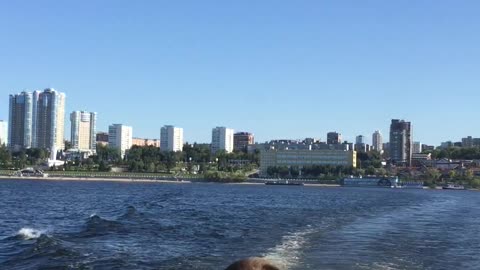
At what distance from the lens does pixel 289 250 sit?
28.0 metres

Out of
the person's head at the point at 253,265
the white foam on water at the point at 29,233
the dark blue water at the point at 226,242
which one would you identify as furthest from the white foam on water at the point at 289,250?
the person's head at the point at 253,265

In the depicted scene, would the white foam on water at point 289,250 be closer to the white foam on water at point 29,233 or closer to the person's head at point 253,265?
the white foam on water at point 29,233

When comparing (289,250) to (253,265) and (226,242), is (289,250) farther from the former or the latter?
(253,265)

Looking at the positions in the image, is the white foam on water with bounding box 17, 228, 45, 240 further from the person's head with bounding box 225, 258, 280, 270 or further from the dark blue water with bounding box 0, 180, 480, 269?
the person's head with bounding box 225, 258, 280, 270

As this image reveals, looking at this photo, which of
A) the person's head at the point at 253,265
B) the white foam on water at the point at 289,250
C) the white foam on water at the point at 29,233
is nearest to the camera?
the person's head at the point at 253,265

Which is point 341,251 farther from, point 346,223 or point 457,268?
point 346,223

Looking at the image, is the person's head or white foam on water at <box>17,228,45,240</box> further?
white foam on water at <box>17,228,45,240</box>

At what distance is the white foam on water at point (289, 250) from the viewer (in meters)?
24.4

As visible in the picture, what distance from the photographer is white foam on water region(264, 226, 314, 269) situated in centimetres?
2444

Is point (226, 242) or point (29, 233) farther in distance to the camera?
point (29, 233)

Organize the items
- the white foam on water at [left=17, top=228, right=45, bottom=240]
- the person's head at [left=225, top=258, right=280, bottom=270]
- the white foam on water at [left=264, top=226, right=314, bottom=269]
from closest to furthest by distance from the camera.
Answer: the person's head at [left=225, top=258, right=280, bottom=270] → the white foam on water at [left=264, top=226, right=314, bottom=269] → the white foam on water at [left=17, top=228, right=45, bottom=240]

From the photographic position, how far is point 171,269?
Result: 22.5 metres

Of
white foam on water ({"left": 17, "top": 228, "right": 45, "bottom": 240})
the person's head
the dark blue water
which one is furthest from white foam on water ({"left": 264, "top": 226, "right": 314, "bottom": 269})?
the person's head

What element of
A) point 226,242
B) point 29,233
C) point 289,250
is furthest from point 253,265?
point 29,233
